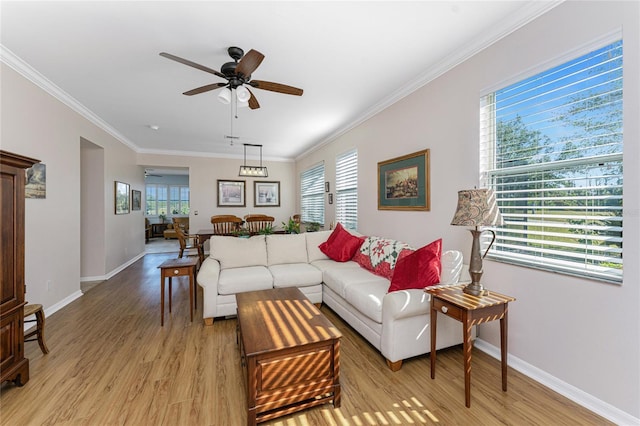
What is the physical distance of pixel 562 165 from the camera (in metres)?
1.85

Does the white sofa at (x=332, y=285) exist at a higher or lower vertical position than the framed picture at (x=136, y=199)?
lower

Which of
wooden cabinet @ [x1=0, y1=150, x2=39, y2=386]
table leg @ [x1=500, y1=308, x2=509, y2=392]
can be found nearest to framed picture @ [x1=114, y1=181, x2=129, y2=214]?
wooden cabinet @ [x1=0, y1=150, x2=39, y2=386]

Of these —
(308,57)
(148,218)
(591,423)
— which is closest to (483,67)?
(308,57)

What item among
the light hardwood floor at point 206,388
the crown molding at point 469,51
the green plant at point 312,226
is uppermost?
the crown molding at point 469,51

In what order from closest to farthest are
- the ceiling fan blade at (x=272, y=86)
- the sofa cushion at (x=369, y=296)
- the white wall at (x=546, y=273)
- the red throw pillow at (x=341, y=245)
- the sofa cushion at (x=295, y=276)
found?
the white wall at (x=546, y=273), the sofa cushion at (x=369, y=296), the ceiling fan blade at (x=272, y=86), the sofa cushion at (x=295, y=276), the red throw pillow at (x=341, y=245)

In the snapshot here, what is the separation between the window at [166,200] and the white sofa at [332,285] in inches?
352

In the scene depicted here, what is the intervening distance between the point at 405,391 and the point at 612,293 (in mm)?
1418

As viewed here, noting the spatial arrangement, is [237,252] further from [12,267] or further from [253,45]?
[253,45]

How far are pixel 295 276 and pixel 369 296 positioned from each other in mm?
1139

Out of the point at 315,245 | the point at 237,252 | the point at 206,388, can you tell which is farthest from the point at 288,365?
the point at 315,245

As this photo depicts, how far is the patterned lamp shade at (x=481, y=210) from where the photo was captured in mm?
1822

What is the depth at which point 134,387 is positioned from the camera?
1.92 metres

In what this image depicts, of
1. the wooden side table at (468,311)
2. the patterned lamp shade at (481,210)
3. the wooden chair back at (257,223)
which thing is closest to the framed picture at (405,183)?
the patterned lamp shade at (481,210)

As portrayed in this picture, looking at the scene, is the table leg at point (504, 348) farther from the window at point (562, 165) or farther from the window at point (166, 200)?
the window at point (166, 200)
